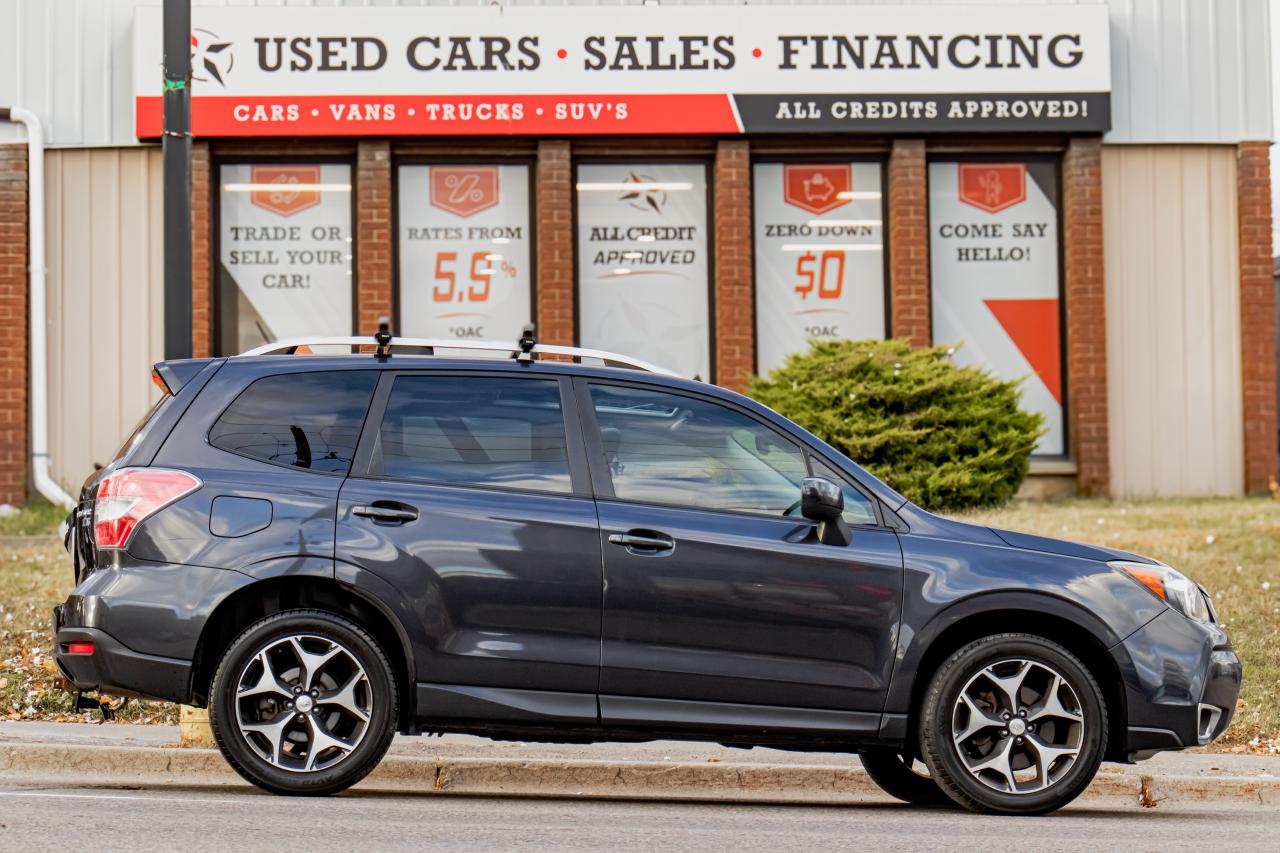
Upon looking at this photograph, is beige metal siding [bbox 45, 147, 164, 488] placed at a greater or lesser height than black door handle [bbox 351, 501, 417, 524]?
greater

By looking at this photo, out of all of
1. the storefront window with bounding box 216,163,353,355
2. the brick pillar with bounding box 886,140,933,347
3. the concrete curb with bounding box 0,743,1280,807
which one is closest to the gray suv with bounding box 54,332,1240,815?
the concrete curb with bounding box 0,743,1280,807

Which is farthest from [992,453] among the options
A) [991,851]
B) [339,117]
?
[991,851]

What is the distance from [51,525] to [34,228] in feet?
10.6

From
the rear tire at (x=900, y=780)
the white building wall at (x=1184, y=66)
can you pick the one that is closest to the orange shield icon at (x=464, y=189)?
the white building wall at (x=1184, y=66)

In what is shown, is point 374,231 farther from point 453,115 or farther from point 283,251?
point 453,115

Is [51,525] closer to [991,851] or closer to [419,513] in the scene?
[419,513]

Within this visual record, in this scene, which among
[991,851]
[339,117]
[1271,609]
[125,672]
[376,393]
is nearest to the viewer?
[991,851]

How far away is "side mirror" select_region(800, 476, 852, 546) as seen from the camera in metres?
6.39

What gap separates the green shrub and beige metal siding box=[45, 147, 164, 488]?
6.59 metres

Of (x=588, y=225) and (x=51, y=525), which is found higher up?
(x=588, y=225)

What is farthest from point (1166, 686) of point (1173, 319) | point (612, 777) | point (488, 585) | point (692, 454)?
point (1173, 319)

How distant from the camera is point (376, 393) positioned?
673 cm

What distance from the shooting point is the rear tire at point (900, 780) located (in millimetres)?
7457

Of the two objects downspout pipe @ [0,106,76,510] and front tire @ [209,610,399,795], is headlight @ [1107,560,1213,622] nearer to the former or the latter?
front tire @ [209,610,399,795]
